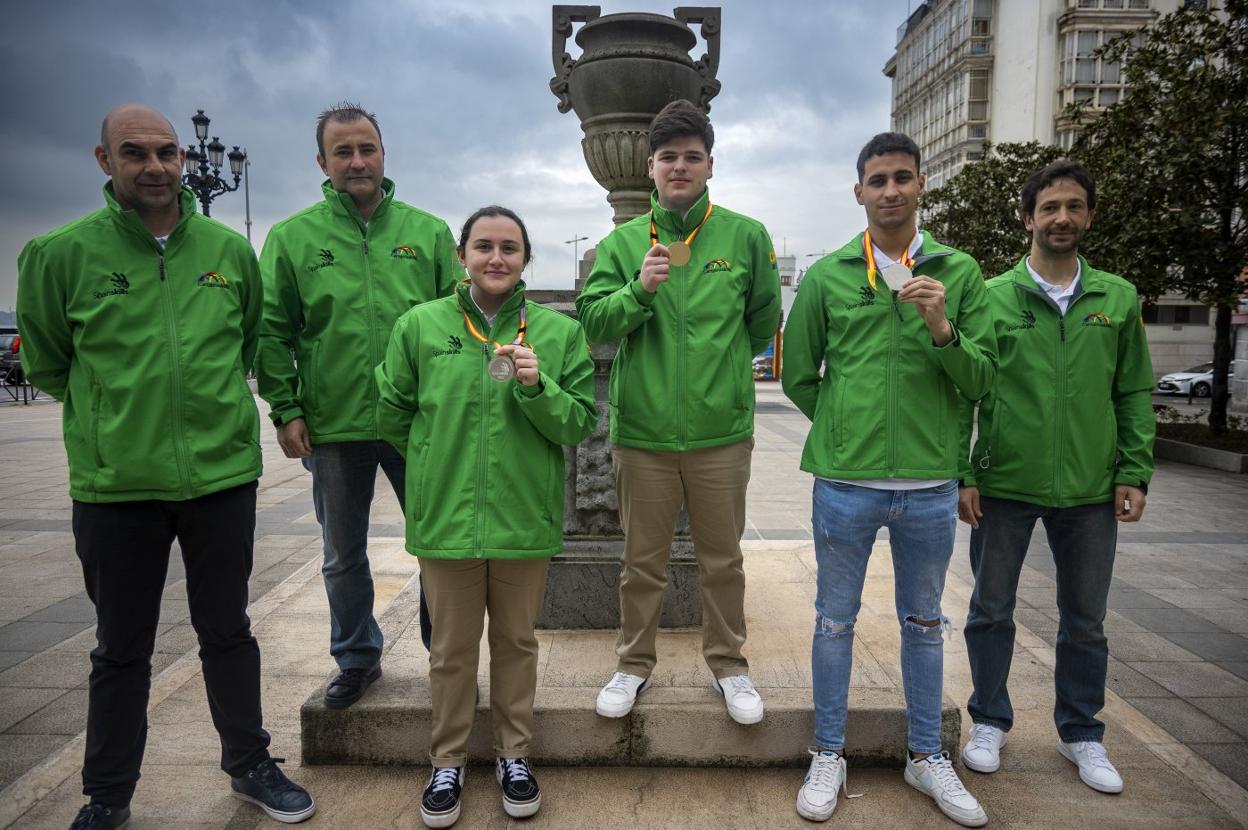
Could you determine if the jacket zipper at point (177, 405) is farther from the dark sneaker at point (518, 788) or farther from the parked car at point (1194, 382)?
the parked car at point (1194, 382)

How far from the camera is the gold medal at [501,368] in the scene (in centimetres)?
245

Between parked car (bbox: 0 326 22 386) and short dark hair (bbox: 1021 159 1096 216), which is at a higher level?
short dark hair (bbox: 1021 159 1096 216)

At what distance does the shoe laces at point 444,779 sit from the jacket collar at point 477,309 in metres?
1.43

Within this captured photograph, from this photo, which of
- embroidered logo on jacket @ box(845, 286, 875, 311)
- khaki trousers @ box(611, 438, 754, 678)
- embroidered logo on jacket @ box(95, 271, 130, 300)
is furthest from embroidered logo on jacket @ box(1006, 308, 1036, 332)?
embroidered logo on jacket @ box(95, 271, 130, 300)

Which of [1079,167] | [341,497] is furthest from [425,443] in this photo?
[1079,167]

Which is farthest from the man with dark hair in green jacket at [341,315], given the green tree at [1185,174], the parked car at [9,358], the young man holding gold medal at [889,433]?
the parked car at [9,358]

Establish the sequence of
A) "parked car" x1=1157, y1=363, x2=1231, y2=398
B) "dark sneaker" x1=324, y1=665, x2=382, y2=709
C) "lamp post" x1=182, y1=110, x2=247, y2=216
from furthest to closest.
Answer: "parked car" x1=1157, y1=363, x2=1231, y2=398
"lamp post" x1=182, y1=110, x2=247, y2=216
"dark sneaker" x1=324, y1=665, x2=382, y2=709

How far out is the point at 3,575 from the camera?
575 centimetres

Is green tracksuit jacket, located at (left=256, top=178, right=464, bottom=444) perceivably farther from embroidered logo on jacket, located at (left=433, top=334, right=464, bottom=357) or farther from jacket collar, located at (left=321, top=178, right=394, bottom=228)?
embroidered logo on jacket, located at (left=433, top=334, right=464, bottom=357)

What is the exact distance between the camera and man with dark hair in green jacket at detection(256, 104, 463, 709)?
2959 mm

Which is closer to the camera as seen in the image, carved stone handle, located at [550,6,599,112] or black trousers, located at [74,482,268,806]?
black trousers, located at [74,482,268,806]

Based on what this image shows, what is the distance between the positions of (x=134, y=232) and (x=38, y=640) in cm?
316

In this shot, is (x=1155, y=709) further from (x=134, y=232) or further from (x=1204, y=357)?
(x=1204, y=357)

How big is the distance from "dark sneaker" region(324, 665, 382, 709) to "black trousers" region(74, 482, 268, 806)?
0.30 metres
